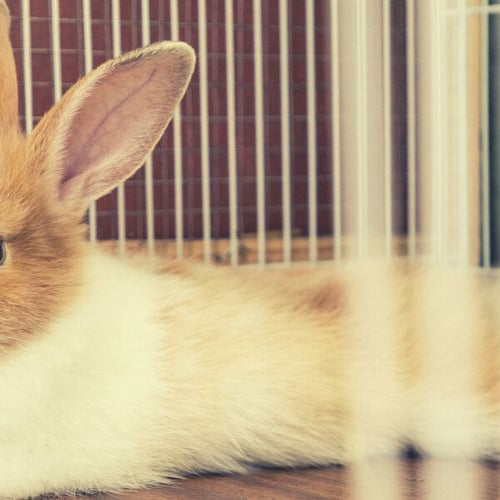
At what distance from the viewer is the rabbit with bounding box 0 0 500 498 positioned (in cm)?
82

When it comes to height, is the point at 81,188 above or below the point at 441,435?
above

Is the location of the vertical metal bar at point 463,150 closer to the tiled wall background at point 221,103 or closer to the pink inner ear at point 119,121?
the tiled wall background at point 221,103

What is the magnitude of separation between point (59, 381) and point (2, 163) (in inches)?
7.7

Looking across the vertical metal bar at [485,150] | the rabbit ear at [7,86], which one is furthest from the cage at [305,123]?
the rabbit ear at [7,86]

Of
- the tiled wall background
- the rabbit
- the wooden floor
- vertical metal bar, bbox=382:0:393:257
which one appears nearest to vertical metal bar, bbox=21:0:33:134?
the tiled wall background

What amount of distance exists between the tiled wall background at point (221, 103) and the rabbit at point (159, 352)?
0.79 metres

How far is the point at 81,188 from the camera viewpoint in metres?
0.88

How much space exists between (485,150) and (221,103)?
38.6 inches

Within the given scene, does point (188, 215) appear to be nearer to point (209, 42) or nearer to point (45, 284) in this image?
point (209, 42)

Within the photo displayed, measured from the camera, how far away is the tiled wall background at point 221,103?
1.77m

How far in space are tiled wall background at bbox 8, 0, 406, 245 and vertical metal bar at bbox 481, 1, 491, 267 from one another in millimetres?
372

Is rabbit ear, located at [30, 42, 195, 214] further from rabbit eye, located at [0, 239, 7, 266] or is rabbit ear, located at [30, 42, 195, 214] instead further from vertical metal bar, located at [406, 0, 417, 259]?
vertical metal bar, located at [406, 0, 417, 259]

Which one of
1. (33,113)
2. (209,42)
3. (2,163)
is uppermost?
(209,42)

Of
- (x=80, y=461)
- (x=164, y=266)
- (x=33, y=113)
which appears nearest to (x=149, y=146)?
(x=164, y=266)
